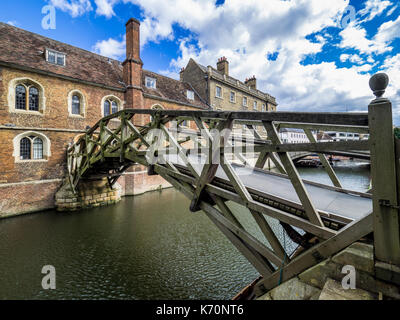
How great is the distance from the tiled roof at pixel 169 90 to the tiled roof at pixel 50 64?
2.60 m

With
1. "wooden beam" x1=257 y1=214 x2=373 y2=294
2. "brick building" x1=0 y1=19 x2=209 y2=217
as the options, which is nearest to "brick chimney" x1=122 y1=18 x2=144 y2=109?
"brick building" x1=0 y1=19 x2=209 y2=217

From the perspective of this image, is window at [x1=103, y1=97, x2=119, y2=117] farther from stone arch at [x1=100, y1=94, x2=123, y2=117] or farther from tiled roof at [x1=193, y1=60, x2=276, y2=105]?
tiled roof at [x1=193, y1=60, x2=276, y2=105]

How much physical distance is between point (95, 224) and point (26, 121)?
22.2ft

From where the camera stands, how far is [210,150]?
3230mm

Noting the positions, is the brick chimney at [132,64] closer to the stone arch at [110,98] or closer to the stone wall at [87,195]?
the stone arch at [110,98]

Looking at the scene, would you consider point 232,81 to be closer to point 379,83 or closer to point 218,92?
point 218,92

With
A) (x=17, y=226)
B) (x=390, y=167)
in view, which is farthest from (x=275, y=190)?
(x=17, y=226)

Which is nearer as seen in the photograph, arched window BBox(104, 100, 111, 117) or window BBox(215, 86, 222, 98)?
arched window BBox(104, 100, 111, 117)

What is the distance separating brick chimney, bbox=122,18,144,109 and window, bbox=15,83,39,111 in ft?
16.8

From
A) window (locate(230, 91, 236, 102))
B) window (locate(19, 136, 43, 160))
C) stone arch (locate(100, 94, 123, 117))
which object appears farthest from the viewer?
window (locate(230, 91, 236, 102))

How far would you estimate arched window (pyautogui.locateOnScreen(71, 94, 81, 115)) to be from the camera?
1190cm

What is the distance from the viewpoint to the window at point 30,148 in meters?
10.2

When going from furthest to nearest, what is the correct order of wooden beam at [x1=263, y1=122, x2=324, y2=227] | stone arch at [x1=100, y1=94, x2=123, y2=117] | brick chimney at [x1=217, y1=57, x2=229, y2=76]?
brick chimney at [x1=217, y1=57, x2=229, y2=76] < stone arch at [x1=100, y1=94, x2=123, y2=117] < wooden beam at [x1=263, y1=122, x2=324, y2=227]

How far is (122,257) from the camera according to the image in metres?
6.28
